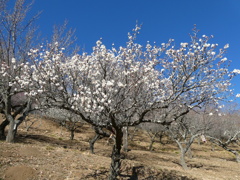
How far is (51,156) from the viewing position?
11.4 meters

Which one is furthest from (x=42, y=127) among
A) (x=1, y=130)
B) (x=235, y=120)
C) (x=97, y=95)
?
(x=235, y=120)

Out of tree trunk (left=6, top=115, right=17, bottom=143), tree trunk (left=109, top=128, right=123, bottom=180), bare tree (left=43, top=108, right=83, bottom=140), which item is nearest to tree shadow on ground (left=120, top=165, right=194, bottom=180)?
tree trunk (left=109, top=128, right=123, bottom=180)

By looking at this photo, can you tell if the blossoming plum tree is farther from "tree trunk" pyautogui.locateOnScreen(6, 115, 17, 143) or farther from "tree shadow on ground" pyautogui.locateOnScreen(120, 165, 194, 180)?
"tree trunk" pyautogui.locateOnScreen(6, 115, 17, 143)

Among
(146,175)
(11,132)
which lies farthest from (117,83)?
(11,132)

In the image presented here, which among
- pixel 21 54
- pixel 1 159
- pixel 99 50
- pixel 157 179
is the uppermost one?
pixel 21 54

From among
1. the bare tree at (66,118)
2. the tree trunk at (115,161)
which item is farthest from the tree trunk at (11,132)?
the tree trunk at (115,161)

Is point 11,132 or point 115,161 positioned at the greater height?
point 11,132

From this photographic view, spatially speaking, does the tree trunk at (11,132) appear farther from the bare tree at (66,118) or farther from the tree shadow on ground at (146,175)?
the tree shadow on ground at (146,175)

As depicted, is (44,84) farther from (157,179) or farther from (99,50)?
(157,179)

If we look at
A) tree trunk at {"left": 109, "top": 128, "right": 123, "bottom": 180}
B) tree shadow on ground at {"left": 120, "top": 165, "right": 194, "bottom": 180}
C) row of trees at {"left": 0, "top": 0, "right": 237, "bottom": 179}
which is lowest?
tree shadow on ground at {"left": 120, "top": 165, "right": 194, "bottom": 180}

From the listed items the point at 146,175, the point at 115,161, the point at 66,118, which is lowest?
the point at 146,175

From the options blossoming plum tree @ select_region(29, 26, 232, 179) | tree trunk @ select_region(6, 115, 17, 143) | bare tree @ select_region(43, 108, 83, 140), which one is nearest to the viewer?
blossoming plum tree @ select_region(29, 26, 232, 179)

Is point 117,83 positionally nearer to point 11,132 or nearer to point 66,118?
point 11,132

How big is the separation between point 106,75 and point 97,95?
1.35m
